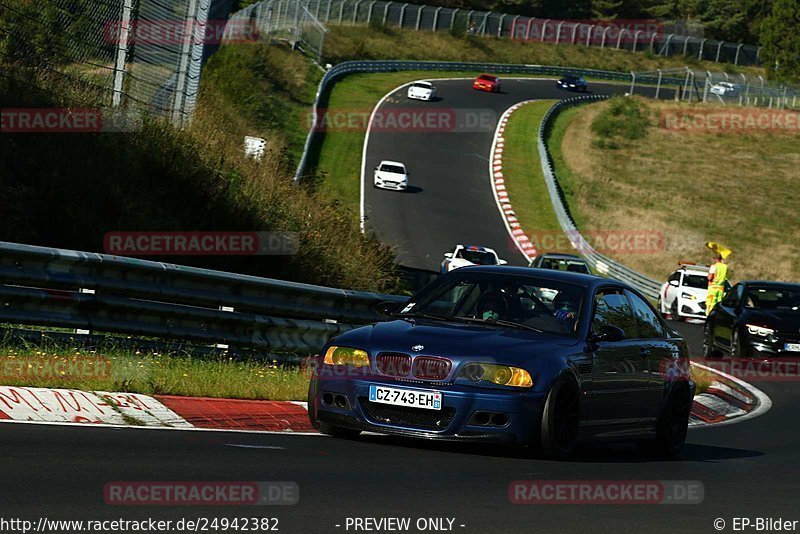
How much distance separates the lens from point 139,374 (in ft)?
34.1

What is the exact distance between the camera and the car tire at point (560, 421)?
360 inches

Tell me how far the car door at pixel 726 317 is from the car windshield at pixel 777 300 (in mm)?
171

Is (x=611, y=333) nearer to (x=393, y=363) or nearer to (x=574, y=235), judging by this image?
(x=393, y=363)

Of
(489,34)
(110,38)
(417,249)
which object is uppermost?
(489,34)

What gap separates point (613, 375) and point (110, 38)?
894cm

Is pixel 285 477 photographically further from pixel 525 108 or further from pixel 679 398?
pixel 525 108

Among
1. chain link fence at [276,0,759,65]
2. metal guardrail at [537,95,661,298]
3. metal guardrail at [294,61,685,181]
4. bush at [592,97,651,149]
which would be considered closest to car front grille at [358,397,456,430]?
metal guardrail at [537,95,661,298]

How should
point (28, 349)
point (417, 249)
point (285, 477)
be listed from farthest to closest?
point (417, 249) < point (28, 349) < point (285, 477)

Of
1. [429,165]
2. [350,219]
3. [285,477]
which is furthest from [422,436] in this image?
[429,165]

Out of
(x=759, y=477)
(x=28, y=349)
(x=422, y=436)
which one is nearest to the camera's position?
(x=422, y=436)

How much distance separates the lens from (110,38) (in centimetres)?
1658

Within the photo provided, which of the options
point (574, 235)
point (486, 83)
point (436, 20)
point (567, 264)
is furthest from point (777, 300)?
point (436, 20)

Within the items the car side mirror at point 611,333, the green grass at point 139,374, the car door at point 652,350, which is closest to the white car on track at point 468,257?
the green grass at point 139,374

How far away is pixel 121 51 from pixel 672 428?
8778 millimetres
